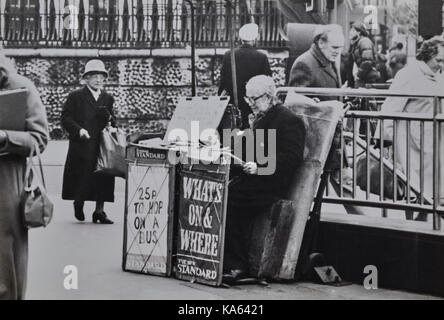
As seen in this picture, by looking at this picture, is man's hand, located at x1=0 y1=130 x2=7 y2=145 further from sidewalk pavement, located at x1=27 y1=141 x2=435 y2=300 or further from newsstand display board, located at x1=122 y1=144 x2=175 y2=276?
newsstand display board, located at x1=122 y1=144 x2=175 y2=276

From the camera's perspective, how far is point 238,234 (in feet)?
25.1

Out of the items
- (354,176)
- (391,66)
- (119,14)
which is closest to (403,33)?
(391,66)

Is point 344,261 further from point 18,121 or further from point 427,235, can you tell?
point 18,121

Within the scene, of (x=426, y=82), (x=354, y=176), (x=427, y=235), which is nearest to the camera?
(x=427, y=235)

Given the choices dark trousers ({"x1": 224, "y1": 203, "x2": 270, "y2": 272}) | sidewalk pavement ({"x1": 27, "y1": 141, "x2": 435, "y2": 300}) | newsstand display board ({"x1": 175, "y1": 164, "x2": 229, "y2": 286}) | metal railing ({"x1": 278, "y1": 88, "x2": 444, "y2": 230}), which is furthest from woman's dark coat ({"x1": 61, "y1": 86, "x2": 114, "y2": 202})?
dark trousers ({"x1": 224, "y1": 203, "x2": 270, "y2": 272})

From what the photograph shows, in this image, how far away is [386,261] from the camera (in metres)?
7.50

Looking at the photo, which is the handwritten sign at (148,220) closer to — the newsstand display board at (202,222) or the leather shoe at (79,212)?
the newsstand display board at (202,222)

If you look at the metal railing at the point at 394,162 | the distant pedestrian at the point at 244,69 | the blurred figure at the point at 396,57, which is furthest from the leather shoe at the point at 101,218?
the blurred figure at the point at 396,57

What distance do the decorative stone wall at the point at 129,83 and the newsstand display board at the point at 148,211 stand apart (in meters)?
3.43

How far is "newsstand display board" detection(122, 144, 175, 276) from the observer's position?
303 inches

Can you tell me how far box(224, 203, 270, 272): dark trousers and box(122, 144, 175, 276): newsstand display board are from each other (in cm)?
43

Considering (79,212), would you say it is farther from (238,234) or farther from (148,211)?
(238,234)
